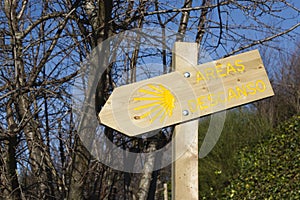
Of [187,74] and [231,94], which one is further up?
[187,74]

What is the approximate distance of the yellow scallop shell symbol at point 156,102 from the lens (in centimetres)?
178

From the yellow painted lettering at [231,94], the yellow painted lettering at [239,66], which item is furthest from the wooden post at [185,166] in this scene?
the yellow painted lettering at [239,66]

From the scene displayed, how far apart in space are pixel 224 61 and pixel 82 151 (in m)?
1.21

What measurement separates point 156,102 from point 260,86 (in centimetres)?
40

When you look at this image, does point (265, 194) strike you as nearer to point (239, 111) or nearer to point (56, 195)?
point (239, 111)

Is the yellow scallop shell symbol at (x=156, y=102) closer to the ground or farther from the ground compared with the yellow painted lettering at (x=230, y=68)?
closer to the ground

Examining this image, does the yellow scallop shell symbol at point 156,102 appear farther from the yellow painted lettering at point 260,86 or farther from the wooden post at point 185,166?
the yellow painted lettering at point 260,86

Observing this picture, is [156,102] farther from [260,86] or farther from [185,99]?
[260,86]

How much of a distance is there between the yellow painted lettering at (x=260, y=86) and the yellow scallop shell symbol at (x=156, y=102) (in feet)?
1.05

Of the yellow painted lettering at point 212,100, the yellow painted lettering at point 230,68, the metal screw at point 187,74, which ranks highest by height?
the metal screw at point 187,74

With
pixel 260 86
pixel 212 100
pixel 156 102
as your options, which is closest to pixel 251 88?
pixel 260 86

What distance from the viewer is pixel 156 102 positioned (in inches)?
70.7

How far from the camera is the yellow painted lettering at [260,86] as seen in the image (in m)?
1.86

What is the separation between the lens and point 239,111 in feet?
20.9
